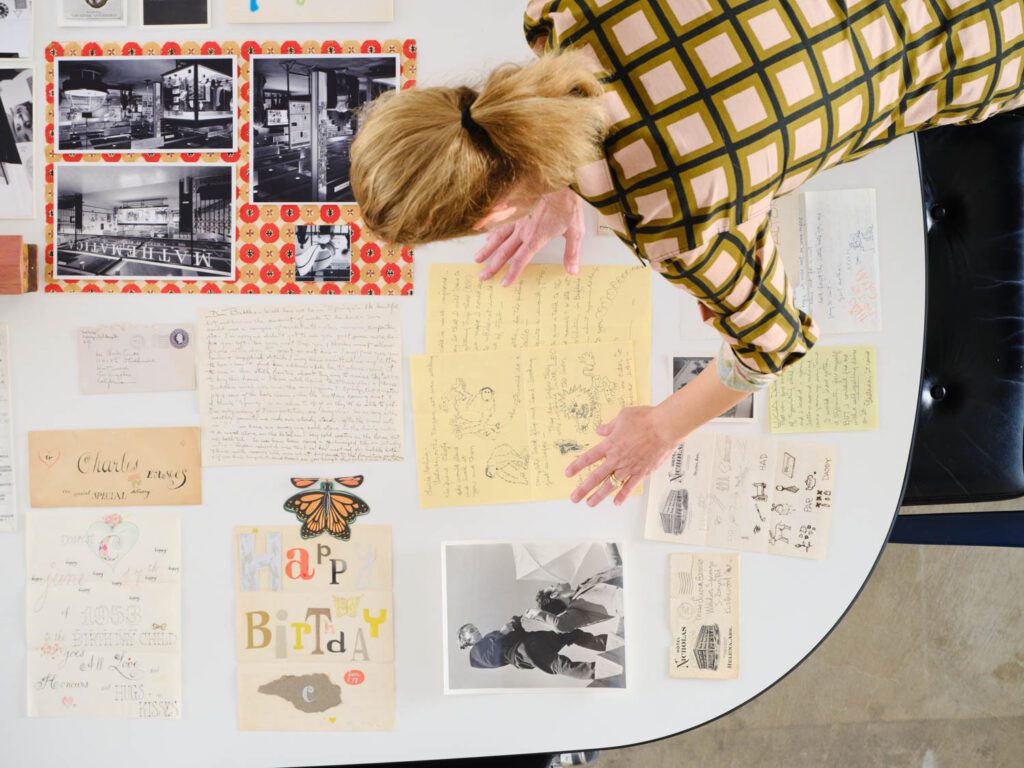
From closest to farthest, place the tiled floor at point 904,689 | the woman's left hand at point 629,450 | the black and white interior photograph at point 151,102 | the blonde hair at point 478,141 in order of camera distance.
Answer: the blonde hair at point 478,141 < the woman's left hand at point 629,450 < the black and white interior photograph at point 151,102 < the tiled floor at point 904,689

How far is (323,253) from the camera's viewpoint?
114cm

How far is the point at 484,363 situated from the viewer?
1.14 metres

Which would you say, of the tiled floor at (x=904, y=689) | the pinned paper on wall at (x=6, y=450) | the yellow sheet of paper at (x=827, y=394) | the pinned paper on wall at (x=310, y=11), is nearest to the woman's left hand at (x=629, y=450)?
the yellow sheet of paper at (x=827, y=394)

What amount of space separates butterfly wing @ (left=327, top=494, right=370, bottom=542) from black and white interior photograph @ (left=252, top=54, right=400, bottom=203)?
1.32 feet

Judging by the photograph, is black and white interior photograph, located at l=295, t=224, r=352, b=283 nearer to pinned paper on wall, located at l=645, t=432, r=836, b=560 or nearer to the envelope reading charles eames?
the envelope reading charles eames

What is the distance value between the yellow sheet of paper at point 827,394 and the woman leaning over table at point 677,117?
1.33 ft

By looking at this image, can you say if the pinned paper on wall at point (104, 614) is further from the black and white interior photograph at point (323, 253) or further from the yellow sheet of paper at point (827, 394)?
the yellow sheet of paper at point (827, 394)

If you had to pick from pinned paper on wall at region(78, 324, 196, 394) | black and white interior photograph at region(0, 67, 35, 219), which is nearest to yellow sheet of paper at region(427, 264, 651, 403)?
pinned paper on wall at region(78, 324, 196, 394)

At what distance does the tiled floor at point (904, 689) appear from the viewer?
1.73 m

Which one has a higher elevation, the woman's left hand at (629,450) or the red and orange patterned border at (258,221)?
the red and orange patterned border at (258,221)

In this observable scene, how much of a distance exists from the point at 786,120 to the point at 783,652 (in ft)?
2.52

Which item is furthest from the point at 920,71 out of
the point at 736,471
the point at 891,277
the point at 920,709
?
the point at 920,709

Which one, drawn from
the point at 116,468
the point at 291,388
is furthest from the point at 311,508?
the point at 116,468

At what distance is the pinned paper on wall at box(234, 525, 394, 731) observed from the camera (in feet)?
3.77
